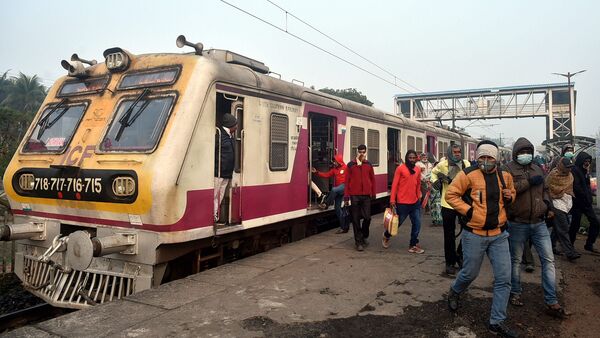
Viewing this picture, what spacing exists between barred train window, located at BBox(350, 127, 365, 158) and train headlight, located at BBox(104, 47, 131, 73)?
4.98m

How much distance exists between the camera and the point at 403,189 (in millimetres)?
6961

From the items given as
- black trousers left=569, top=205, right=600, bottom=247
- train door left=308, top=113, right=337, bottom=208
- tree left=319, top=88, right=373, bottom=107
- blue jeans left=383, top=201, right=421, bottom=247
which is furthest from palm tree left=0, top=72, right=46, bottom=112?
black trousers left=569, top=205, right=600, bottom=247

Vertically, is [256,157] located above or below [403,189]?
above

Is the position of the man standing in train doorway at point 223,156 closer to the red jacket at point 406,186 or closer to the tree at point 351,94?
the red jacket at point 406,186

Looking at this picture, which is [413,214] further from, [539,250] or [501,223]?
[501,223]

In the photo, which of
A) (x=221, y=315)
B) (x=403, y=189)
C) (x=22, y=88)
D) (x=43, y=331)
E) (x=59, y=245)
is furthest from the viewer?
(x=22, y=88)

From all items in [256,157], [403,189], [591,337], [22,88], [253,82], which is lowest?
[591,337]

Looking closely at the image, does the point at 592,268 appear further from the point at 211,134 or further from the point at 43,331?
the point at 43,331

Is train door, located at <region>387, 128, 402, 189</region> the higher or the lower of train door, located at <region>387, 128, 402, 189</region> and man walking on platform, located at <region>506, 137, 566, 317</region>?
the higher

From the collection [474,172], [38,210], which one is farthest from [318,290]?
[38,210]

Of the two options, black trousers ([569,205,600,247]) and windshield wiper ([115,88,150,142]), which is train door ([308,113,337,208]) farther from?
black trousers ([569,205,600,247])

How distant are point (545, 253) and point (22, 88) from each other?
47136 mm

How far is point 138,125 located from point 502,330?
14.5 feet

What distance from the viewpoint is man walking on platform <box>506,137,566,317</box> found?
446 cm
